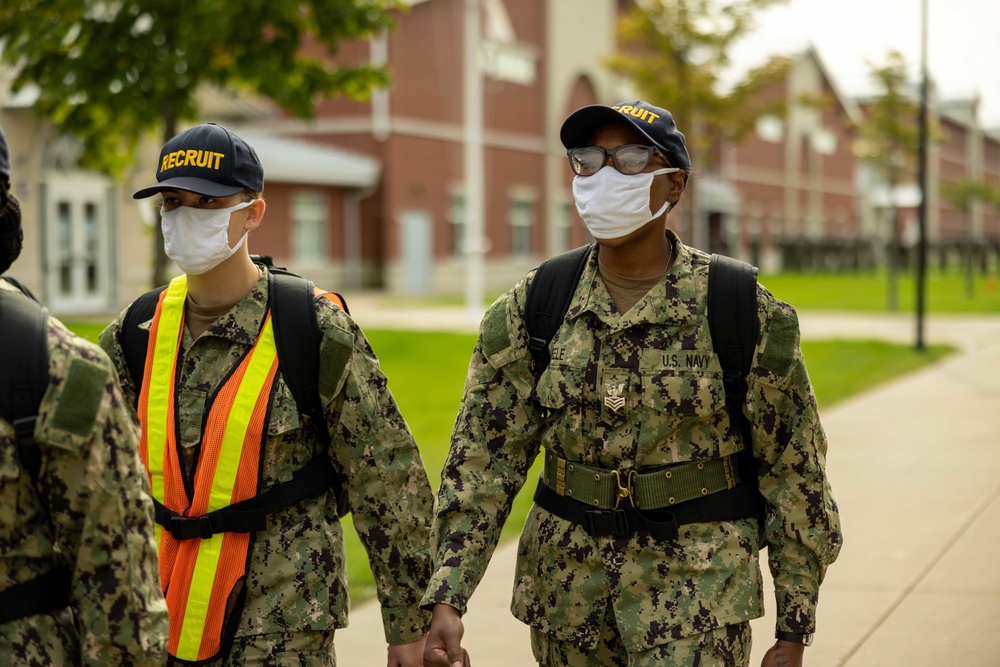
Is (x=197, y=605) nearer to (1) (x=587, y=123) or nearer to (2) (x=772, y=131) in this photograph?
(1) (x=587, y=123)

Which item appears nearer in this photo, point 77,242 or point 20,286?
point 20,286

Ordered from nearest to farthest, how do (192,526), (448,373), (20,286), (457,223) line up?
(20,286), (192,526), (448,373), (457,223)

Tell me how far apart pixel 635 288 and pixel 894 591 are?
12.8 ft

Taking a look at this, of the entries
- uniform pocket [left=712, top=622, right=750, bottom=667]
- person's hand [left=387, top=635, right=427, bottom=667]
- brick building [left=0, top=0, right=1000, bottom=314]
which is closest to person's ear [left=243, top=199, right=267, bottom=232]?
person's hand [left=387, top=635, right=427, bottom=667]

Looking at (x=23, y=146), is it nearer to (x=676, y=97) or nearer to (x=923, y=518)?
(x=676, y=97)

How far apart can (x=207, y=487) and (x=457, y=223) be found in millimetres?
32854

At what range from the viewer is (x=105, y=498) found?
2.21 metres

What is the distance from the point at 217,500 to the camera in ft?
10.4

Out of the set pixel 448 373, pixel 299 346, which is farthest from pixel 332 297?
pixel 448 373

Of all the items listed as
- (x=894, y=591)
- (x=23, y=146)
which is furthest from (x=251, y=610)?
(x=23, y=146)

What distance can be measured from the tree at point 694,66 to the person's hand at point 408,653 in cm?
2607

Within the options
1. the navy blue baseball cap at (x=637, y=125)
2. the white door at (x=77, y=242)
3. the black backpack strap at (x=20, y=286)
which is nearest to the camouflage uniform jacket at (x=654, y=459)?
the navy blue baseball cap at (x=637, y=125)

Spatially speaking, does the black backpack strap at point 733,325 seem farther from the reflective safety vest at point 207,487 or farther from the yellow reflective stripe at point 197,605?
the yellow reflective stripe at point 197,605

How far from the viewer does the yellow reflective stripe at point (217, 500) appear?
3.13 meters
